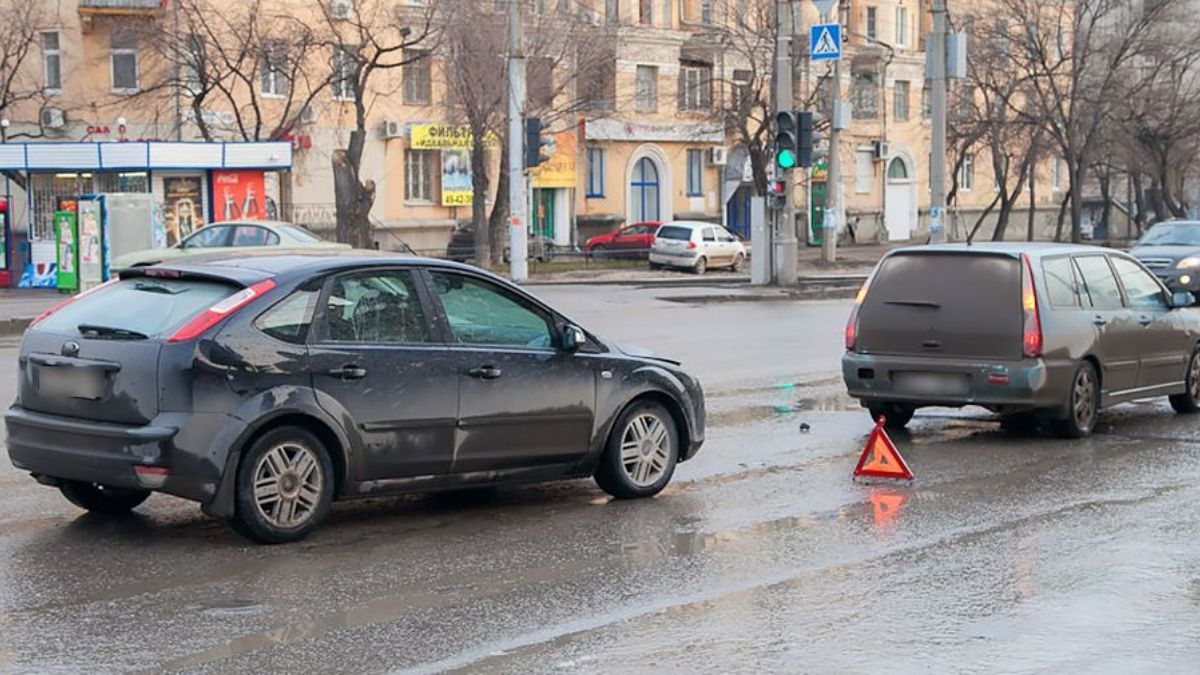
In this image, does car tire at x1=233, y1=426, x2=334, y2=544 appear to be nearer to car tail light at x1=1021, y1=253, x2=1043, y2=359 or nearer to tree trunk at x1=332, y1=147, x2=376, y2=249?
car tail light at x1=1021, y1=253, x2=1043, y2=359

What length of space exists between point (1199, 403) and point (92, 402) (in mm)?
9986

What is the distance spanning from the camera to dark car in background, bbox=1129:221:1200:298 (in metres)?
28.7

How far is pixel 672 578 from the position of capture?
759 centimetres

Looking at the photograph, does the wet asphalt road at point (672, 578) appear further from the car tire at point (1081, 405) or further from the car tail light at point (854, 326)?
the car tail light at point (854, 326)

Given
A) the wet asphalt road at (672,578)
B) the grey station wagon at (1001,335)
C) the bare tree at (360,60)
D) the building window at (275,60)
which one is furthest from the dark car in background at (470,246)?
the wet asphalt road at (672,578)

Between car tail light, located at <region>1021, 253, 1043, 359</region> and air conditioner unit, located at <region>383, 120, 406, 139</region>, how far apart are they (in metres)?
39.0

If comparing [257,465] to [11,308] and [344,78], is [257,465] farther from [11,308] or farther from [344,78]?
[344,78]

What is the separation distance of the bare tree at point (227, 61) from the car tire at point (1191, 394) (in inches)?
1182

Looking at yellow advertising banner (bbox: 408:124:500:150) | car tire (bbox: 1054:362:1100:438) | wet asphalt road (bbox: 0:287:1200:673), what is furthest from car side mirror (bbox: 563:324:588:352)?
yellow advertising banner (bbox: 408:124:500:150)

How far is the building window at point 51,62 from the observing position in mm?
43781

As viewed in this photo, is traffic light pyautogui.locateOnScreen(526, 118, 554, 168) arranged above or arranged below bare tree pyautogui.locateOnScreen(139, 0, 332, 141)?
below

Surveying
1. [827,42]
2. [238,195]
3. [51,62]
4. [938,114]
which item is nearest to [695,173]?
[51,62]

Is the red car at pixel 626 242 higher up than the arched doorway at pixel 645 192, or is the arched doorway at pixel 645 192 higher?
the arched doorway at pixel 645 192

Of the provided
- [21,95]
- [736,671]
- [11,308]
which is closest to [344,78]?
[21,95]
